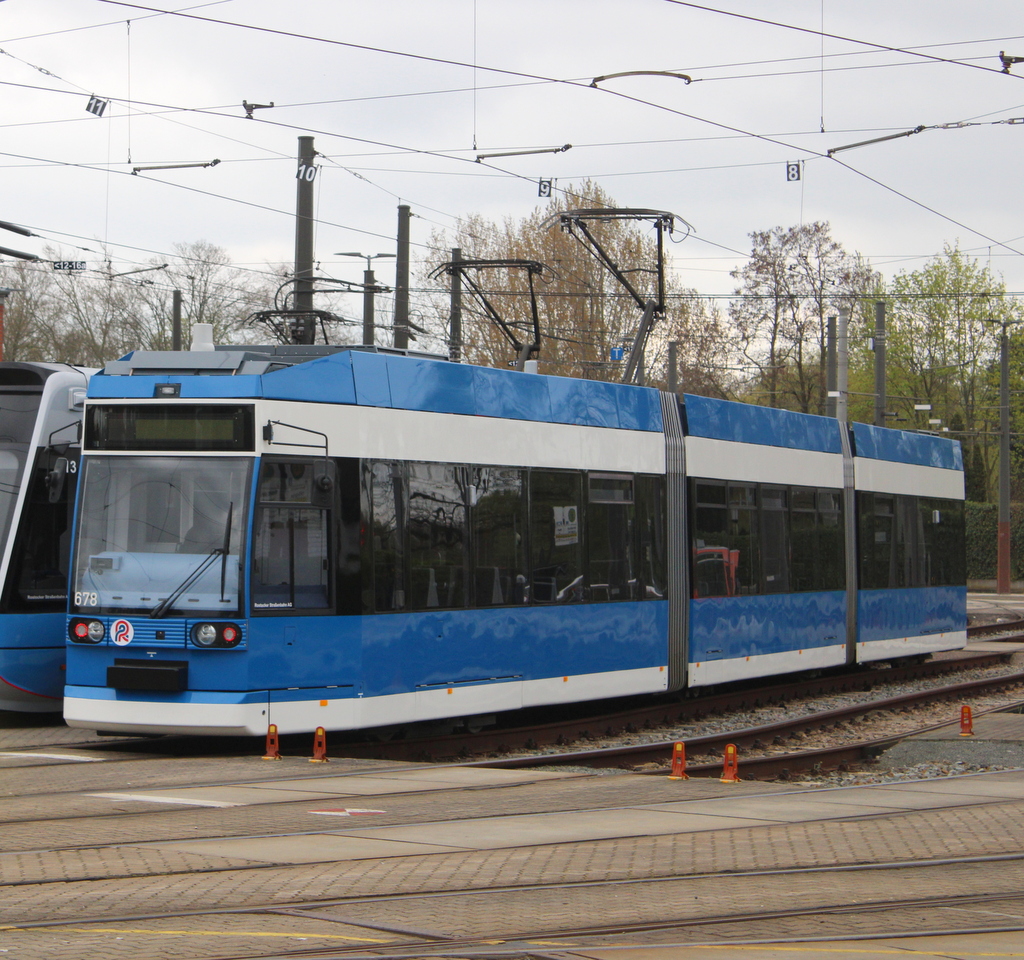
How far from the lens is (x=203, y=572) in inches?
416

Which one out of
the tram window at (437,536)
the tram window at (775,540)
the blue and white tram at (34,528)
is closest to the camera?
the tram window at (437,536)

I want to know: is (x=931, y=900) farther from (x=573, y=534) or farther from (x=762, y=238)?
(x=762, y=238)

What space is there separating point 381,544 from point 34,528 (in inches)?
138

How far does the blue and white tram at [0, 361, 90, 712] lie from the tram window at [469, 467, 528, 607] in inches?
141

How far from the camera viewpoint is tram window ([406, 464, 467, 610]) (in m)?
11.7

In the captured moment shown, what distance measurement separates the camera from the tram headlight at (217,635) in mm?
10469

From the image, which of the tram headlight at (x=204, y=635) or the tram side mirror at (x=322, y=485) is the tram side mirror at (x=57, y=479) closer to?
the tram headlight at (x=204, y=635)

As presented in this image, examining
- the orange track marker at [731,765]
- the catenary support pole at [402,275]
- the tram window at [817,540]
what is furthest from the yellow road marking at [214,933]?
the catenary support pole at [402,275]

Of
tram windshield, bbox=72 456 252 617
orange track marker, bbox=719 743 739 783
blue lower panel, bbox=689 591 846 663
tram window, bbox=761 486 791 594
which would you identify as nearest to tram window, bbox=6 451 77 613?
tram windshield, bbox=72 456 252 617

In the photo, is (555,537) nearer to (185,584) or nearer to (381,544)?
(381,544)

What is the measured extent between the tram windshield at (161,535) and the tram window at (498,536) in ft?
8.20

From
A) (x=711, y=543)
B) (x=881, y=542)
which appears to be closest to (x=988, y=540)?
(x=881, y=542)

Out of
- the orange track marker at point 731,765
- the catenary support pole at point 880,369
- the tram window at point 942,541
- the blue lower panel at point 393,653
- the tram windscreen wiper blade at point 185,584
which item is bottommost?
the orange track marker at point 731,765

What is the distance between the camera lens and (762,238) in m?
51.5
